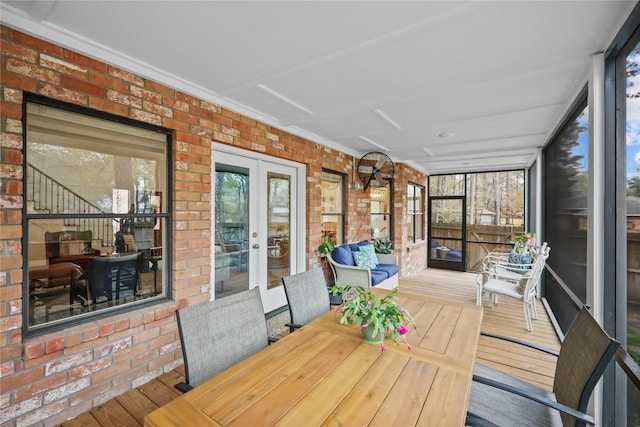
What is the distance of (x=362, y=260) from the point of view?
4340mm

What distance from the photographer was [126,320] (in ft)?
6.67

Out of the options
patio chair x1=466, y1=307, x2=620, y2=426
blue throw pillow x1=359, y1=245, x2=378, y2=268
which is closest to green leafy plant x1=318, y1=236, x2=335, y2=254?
blue throw pillow x1=359, y1=245, x2=378, y2=268

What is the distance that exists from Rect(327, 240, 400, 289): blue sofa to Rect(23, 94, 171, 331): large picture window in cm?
226

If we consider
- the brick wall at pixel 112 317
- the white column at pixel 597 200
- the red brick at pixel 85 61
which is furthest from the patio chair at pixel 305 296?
the red brick at pixel 85 61

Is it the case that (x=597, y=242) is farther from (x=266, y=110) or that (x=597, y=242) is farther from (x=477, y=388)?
(x=266, y=110)

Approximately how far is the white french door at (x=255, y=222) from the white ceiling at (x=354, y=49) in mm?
637

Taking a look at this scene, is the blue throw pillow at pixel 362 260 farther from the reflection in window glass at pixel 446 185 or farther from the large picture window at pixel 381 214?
the reflection in window glass at pixel 446 185

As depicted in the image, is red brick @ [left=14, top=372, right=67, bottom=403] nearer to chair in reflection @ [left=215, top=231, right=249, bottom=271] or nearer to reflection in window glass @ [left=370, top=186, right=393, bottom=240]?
chair in reflection @ [left=215, top=231, right=249, bottom=271]

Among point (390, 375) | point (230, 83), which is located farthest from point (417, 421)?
point (230, 83)

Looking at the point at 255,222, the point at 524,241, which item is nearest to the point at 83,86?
the point at 255,222

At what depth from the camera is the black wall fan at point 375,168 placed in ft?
14.4

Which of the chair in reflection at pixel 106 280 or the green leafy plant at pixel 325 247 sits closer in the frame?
the chair in reflection at pixel 106 280

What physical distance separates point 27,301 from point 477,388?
8.56ft

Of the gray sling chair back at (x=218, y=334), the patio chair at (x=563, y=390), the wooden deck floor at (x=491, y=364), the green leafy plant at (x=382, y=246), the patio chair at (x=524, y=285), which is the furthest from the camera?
the green leafy plant at (x=382, y=246)
